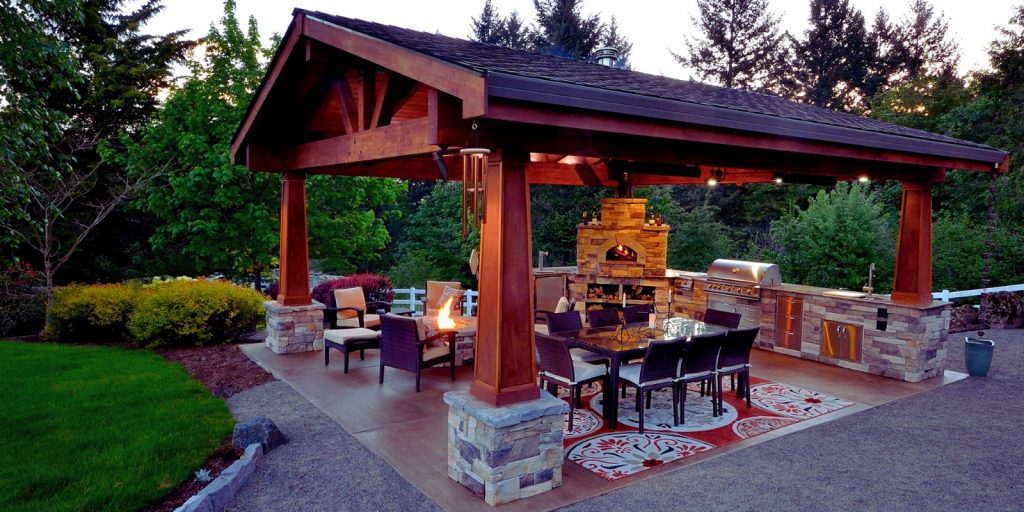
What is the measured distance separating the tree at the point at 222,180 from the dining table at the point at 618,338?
7.77 m

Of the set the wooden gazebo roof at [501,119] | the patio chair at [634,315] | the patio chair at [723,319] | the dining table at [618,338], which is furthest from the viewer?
the patio chair at [634,315]

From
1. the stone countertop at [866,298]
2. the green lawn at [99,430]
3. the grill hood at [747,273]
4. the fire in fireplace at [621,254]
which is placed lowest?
the green lawn at [99,430]

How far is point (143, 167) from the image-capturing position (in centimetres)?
1190

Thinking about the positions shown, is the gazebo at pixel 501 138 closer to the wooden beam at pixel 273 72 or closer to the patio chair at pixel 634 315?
the wooden beam at pixel 273 72

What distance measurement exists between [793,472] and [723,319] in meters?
2.80

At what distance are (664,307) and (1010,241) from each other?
11.3 metres

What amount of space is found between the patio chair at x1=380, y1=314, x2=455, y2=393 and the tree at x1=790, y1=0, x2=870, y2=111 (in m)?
23.5

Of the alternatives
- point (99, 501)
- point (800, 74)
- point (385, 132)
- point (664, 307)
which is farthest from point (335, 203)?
point (800, 74)

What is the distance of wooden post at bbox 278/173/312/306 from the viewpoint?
8.21 meters

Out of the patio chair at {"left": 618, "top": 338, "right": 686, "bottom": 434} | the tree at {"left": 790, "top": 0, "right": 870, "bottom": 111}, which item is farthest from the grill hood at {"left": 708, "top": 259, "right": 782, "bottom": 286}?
the tree at {"left": 790, "top": 0, "right": 870, "bottom": 111}

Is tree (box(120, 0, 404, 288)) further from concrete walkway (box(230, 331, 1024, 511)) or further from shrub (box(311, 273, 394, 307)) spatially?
concrete walkway (box(230, 331, 1024, 511))

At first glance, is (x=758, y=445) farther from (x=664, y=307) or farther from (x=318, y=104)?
(x=318, y=104)

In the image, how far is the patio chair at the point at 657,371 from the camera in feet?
17.9

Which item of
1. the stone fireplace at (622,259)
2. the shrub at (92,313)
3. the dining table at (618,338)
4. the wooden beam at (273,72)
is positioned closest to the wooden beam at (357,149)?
the wooden beam at (273,72)
